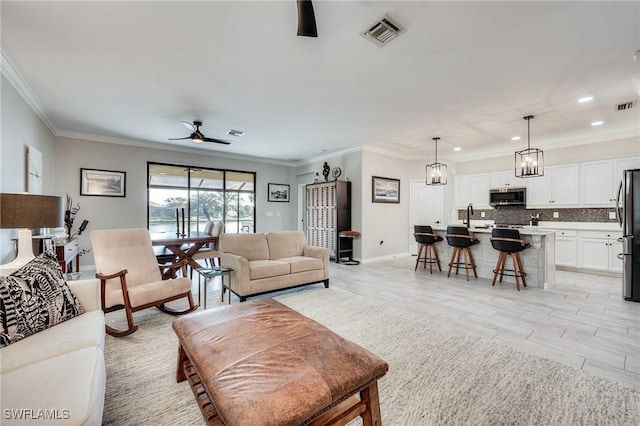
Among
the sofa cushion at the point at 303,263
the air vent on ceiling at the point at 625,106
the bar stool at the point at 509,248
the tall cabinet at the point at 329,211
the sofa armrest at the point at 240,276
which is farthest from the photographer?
the tall cabinet at the point at 329,211

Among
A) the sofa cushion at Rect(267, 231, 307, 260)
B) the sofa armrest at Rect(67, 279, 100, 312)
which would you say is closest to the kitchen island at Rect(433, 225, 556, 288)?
the sofa cushion at Rect(267, 231, 307, 260)

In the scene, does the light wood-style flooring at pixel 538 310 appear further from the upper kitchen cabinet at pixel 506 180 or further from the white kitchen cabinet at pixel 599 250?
the upper kitchen cabinet at pixel 506 180

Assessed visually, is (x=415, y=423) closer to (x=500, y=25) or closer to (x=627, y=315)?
(x=500, y=25)

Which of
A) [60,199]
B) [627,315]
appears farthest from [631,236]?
[60,199]

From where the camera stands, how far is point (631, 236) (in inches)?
141

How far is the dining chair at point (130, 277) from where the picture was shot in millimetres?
2566

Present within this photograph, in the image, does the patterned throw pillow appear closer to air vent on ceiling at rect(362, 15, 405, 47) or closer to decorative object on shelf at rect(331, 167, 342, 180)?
air vent on ceiling at rect(362, 15, 405, 47)

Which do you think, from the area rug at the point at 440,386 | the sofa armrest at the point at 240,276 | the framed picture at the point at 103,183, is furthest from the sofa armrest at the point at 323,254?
the framed picture at the point at 103,183

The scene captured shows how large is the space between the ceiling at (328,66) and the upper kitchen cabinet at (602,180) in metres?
0.54

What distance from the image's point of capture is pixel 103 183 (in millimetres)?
5570

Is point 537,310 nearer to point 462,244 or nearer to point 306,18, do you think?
point 462,244

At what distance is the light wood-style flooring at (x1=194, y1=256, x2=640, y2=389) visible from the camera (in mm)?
2248

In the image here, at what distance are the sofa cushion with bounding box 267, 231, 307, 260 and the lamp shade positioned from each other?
8.17ft

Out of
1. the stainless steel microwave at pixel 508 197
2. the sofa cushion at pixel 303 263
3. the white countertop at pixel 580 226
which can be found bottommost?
the sofa cushion at pixel 303 263
